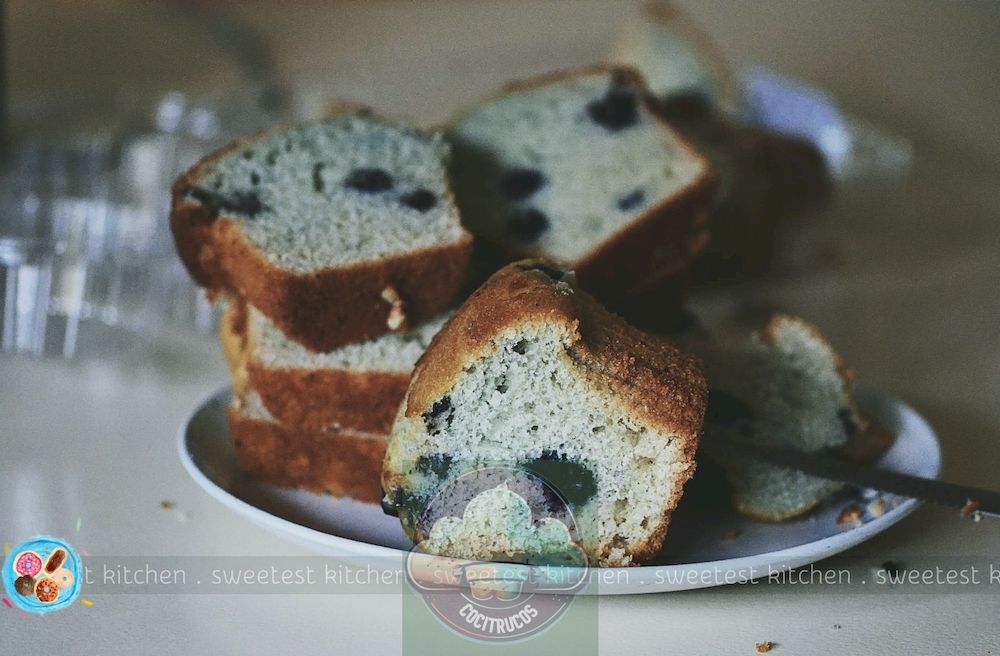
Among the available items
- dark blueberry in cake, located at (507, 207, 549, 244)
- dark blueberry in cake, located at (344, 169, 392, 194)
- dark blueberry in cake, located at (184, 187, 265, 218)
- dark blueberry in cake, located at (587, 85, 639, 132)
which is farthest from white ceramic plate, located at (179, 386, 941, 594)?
dark blueberry in cake, located at (587, 85, 639, 132)

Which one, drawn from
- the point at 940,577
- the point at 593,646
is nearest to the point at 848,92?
the point at 940,577

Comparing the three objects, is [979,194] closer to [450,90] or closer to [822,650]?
[450,90]

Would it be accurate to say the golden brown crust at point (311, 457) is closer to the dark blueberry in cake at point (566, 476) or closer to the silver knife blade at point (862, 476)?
the dark blueberry in cake at point (566, 476)

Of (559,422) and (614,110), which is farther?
(614,110)

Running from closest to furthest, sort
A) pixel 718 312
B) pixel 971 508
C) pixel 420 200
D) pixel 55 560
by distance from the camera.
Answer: pixel 971 508 → pixel 55 560 → pixel 420 200 → pixel 718 312

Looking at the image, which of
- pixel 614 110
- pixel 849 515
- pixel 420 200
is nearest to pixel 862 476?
pixel 849 515

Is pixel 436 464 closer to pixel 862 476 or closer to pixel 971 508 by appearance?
pixel 862 476

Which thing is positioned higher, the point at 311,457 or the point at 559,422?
the point at 559,422

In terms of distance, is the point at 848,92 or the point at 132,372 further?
the point at 848,92
